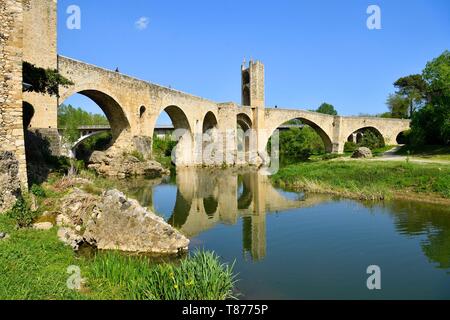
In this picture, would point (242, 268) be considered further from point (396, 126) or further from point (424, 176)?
point (396, 126)

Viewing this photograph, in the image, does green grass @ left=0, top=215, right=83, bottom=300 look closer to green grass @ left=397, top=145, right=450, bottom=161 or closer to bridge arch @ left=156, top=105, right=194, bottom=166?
green grass @ left=397, top=145, right=450, bottom=161

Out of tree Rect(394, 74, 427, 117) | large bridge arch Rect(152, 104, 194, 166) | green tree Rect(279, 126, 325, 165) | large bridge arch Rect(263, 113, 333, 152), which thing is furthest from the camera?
tree Rect(394, 74, 427, 117)

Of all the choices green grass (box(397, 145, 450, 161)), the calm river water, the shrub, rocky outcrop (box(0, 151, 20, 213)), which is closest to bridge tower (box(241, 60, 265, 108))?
green grass (box(397, 145, 450, 161))

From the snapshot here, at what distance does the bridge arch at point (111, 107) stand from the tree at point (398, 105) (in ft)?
171

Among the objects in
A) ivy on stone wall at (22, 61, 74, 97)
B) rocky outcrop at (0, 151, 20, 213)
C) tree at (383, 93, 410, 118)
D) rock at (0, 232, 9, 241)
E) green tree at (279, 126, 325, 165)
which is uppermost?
tree at (383, 93, 410, 118)

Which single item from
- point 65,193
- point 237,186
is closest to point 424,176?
point 237,186

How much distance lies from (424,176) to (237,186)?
30.1 ft

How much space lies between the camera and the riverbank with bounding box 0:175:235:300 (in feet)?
16.3

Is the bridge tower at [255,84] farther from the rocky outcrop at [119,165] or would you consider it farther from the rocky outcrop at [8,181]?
the rocky outcrop at [8,181]

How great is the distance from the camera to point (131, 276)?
235 inches

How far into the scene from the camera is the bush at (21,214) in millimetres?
7771

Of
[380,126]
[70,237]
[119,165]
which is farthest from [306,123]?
[70,237]

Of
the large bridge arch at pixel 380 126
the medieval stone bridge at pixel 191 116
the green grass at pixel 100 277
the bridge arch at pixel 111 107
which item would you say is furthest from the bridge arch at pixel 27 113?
the large bridge arch at pixel 380 126

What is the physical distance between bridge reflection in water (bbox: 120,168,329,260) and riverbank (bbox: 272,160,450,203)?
3.56 ft
